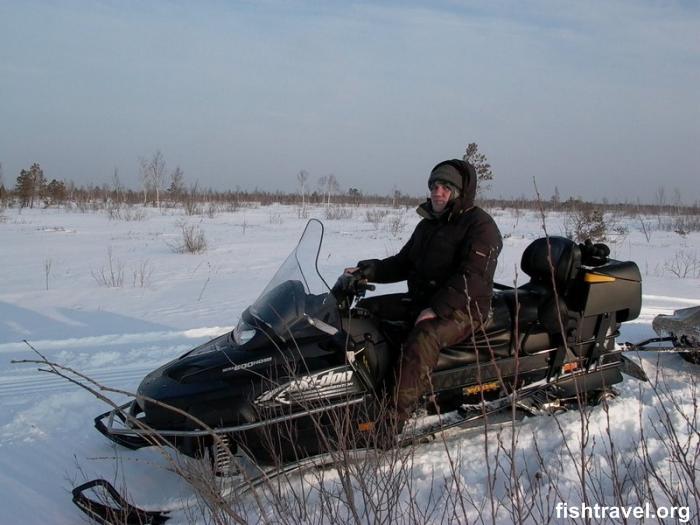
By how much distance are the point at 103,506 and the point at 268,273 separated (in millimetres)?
6912

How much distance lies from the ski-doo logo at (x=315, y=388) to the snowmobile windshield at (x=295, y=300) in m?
0.26

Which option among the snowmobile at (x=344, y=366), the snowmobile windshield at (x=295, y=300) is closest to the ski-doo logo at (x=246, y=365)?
the snowmobile at (x=344, y=366)

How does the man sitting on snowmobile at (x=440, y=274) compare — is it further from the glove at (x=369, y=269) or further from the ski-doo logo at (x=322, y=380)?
the ski-doo logo at (x=322, y=380)

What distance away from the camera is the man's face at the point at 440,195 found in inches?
144

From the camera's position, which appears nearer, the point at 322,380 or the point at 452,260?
the point at 322,380

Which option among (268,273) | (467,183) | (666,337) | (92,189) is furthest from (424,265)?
(92,189)

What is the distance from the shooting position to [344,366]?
3102 mm

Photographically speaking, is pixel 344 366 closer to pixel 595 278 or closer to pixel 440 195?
pixel 440 195

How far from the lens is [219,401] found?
2.86 m

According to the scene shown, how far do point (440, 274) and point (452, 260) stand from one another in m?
0.13

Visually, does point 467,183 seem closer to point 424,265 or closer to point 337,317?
point 424,265

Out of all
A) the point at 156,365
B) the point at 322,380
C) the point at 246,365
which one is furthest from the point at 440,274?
the point at 156,365

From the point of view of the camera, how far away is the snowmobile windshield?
10.2ft

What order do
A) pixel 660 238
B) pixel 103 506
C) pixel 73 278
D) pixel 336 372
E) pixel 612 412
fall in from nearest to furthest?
pixel 103 506, pixel 336 372, pixel 612 412, pixel 73 278, pixel 660 238
